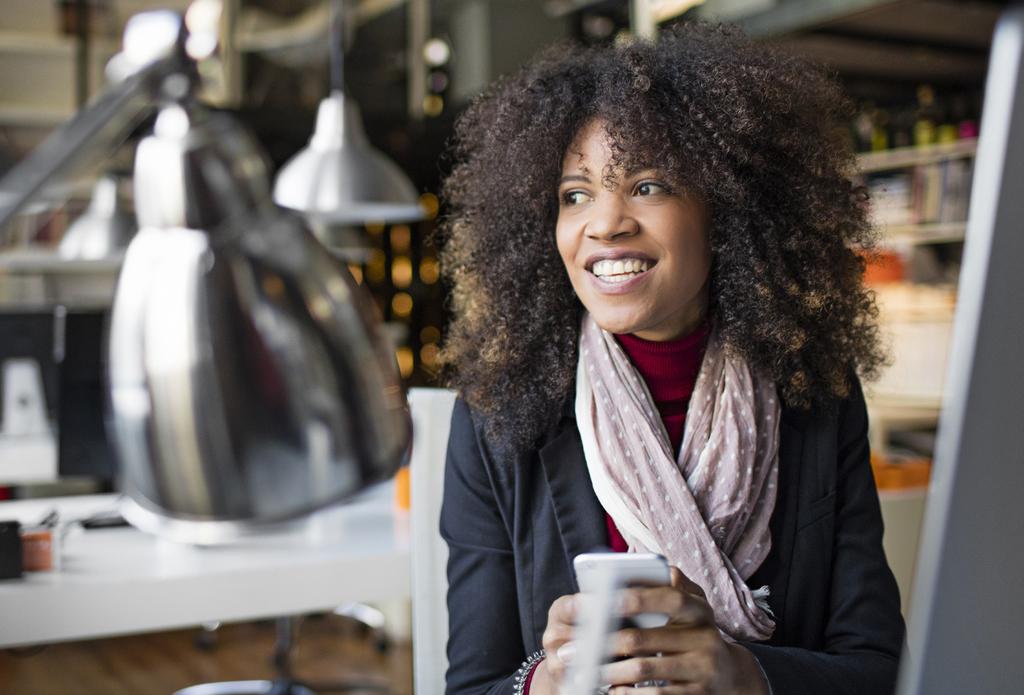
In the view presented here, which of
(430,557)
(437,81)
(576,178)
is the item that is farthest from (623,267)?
(437,81)

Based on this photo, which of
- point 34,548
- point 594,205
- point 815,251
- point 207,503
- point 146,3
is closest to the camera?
point 207,503

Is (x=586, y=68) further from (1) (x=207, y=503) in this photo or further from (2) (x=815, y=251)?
(1) (x=207, y=503)

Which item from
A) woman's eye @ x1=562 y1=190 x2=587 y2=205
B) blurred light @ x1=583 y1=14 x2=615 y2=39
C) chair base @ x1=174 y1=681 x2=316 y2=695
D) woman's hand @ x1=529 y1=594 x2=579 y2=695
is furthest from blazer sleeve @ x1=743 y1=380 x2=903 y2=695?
blurred light @ x1=583 y1=14 x2=615 y2=39

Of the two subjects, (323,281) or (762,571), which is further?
(762,571)

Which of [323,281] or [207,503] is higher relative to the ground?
[323,281]

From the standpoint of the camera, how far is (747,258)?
53.3 inches

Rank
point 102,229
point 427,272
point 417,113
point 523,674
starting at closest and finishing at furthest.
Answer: point 523,674, point 102,229, point 417,113, point 427,272

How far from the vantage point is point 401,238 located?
715cm

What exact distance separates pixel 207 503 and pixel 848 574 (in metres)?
1.02

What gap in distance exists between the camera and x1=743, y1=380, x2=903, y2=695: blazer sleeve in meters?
1.15

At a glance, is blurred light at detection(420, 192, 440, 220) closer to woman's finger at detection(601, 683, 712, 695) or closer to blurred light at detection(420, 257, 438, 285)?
blurred light at detection(420, 257, 438, 285)

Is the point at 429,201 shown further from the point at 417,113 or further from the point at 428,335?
the point at 428,335

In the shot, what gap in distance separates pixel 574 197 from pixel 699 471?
38cm

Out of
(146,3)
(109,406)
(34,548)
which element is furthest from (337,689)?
(146,3)
